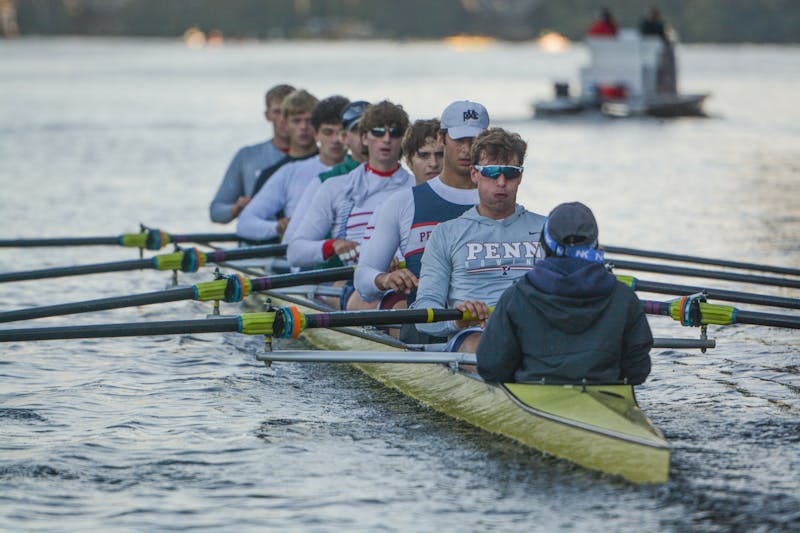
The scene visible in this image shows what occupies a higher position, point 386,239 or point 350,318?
point 386,239

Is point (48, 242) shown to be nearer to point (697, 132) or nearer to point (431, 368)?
point (431, 368)

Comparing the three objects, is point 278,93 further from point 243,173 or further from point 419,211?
point 419,211

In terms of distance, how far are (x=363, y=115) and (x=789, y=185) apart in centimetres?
1802

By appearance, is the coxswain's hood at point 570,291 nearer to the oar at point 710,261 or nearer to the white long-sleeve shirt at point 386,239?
the white long-sleeve shirt at point 386,239

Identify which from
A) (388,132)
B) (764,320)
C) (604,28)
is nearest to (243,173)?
(388,132)

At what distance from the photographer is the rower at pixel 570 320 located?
7.42m

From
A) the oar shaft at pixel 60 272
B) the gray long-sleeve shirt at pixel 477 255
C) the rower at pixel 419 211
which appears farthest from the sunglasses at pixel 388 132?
the oar shaft at pixel 60 272

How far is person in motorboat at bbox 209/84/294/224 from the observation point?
46.3ft

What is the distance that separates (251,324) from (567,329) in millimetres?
2348

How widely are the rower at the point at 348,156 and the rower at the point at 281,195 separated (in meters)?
0.70

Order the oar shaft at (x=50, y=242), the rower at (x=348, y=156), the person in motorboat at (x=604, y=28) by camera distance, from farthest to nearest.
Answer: the person in motorboat at (x=604, y=28) < the oar shaft at (x=50, y=242) < the rower at (x=348, y=156)

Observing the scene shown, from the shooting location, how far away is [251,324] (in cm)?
899

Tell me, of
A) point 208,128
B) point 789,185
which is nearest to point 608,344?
point 789,185

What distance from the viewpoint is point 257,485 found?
802cm
